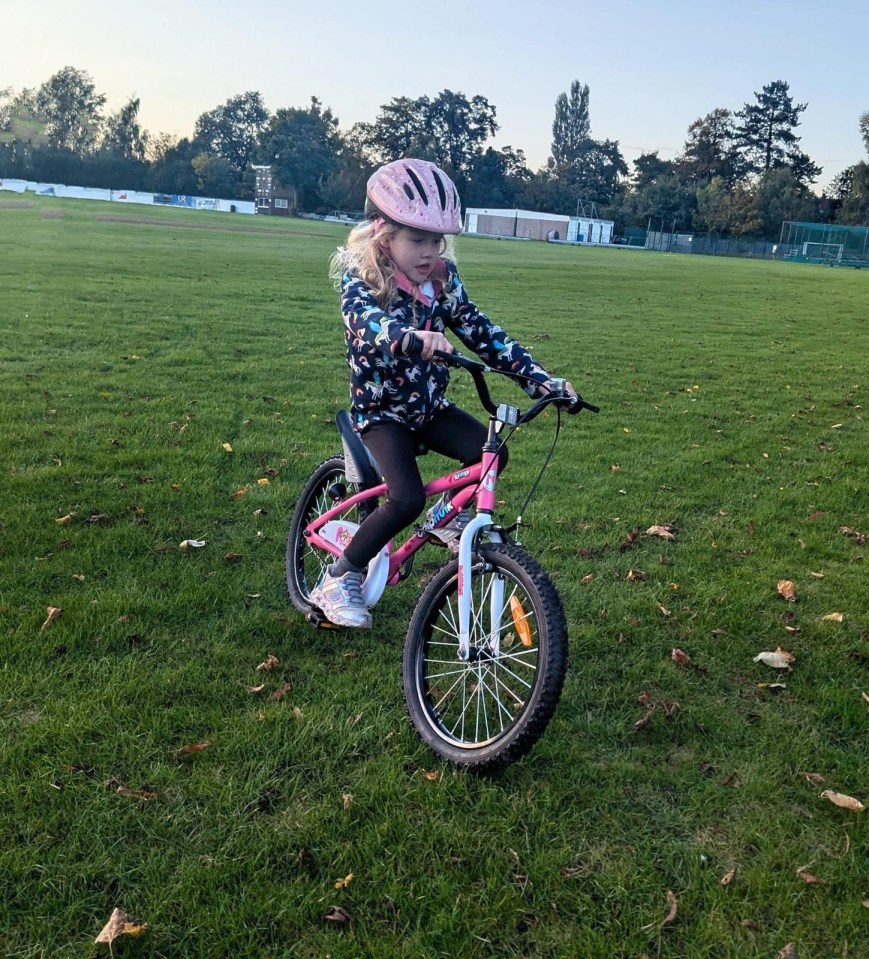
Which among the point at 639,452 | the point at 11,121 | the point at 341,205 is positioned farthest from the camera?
the point at 11,121

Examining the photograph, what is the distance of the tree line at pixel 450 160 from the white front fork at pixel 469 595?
91.2 m

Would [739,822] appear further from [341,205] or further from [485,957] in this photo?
[341,205]

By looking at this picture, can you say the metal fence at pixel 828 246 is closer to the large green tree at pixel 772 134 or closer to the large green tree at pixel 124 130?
the large green tree at pixel 772 134

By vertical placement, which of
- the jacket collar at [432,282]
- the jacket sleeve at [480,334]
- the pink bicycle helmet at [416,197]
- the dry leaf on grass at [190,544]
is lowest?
the dry leaf on grass at [190,544]

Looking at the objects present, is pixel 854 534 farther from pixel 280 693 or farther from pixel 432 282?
pixel 280 693

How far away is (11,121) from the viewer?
386 feet

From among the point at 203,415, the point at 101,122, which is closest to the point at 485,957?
the point at 203,415

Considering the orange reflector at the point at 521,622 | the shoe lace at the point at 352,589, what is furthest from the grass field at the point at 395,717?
the orange reflector at the point at 521,622

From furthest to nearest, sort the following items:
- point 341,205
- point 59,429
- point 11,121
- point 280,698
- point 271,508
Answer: point 11,121
point 341,205
point 59,429
point 271,508
point 280,698

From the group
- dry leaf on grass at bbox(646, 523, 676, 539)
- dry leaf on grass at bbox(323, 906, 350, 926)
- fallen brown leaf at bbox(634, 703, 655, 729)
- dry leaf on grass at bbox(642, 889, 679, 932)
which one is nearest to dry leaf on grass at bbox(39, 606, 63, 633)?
dry leaf on grass at bbox(323, 906, 350, 926)

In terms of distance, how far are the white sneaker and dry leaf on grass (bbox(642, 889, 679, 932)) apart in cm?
184

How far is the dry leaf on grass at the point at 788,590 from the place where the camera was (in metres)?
5.05

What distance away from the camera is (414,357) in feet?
12.1

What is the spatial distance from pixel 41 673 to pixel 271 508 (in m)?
2.47
